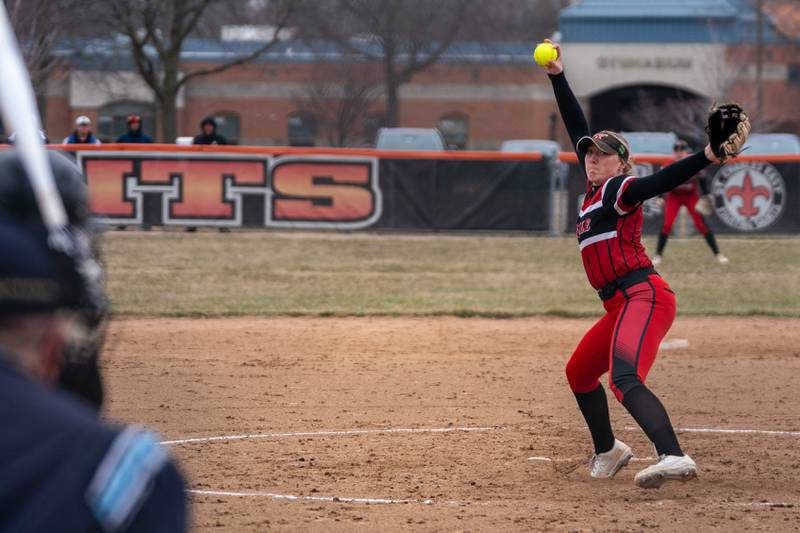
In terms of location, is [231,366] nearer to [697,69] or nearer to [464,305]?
[464,305]

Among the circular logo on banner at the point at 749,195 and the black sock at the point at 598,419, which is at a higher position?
the circular logo on banner at the point at 749,195

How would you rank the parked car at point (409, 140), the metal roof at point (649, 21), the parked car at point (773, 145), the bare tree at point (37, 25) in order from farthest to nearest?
the metal roof at point (649, 21), the parked car at point (409, 140), the parked car at point (773, 145), the bare tree at point (37, 25)

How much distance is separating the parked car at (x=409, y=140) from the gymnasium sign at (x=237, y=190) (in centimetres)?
1086

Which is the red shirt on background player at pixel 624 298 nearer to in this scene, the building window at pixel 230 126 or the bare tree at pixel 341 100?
the bare tree at pixel 341 100

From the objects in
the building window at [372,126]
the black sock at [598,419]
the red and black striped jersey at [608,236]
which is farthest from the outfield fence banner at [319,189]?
the building window at [372,126]

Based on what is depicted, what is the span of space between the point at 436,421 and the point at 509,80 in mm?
43401

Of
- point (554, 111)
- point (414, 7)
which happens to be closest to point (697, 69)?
point (554, 111)

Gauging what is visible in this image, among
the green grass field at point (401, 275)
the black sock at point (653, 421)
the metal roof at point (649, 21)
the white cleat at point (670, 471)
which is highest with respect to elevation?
the metal roof at point (649, 21)

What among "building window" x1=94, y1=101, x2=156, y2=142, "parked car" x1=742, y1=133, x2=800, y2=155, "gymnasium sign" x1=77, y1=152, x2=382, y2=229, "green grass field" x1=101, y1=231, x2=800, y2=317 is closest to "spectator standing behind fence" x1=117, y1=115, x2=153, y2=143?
"gymnasium sign" x1=77, y1=152, x2=382, y2=229

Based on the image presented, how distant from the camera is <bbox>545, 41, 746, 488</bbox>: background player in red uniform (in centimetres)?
610

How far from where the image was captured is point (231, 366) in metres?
10.3

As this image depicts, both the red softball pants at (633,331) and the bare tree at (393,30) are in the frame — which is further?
the bare tree at (393,30)

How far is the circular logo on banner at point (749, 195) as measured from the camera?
21906mm

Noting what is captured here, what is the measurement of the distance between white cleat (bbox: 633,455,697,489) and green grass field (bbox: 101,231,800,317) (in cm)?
746
